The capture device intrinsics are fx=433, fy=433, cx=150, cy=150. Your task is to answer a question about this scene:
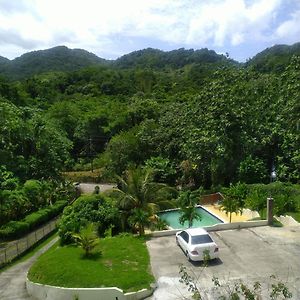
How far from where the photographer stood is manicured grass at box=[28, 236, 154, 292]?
17.5 metres

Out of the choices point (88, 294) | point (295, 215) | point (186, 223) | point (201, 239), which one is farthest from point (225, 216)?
point (88, 294)

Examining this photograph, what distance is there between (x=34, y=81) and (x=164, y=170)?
65.8 metres

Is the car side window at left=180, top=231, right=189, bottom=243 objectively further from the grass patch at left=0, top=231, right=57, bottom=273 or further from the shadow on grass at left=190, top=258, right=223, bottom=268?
the grass patch at left=0, top=231, right=57, bottom=273

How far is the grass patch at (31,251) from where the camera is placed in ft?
84.5

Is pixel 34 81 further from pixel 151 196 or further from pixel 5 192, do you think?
pixel 151 196

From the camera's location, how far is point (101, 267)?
61.7ft

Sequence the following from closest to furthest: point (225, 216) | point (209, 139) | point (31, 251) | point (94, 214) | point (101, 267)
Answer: point (101, 267) < point (94, 214) < point (31, 251) < point (225, 216) < point (209, 139)

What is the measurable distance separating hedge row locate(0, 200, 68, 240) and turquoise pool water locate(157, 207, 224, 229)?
9.87 metres

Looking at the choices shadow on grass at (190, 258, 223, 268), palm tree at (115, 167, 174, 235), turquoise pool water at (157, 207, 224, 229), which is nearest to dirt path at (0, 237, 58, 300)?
palm tree at (115, 167, 174, 235)

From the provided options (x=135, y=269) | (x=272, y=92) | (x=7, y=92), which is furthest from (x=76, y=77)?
(x=135, y=269)

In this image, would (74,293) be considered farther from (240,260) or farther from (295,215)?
(295,215)

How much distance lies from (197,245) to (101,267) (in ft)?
14.1

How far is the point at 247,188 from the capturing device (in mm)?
33031

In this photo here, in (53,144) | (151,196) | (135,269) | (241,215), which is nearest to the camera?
(135,269)
